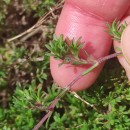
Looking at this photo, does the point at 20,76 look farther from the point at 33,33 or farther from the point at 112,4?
the point at 112,4

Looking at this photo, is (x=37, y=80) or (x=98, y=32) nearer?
(x=98, y=32)

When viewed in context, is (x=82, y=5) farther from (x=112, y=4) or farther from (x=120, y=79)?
(x=120, y=79)

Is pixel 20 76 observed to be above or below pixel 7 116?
above

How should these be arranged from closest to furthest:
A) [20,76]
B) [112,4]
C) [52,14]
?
[112,4]
[52,14]
[20,76]

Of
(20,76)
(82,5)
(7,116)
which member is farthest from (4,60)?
(82,5)

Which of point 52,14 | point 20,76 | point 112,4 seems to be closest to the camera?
point 112,4

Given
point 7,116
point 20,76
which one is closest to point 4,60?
point 20,76

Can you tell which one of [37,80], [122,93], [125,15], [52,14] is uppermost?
[52,14]
